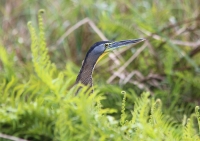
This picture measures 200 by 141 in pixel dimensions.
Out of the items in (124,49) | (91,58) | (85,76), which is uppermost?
(124,49)

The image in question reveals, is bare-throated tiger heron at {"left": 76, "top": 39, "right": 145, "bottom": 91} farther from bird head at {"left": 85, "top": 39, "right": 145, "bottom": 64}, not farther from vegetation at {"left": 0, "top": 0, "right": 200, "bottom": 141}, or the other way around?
vegetation at {"left": 0, "top": 0, "right": 200, "bottom": 141}

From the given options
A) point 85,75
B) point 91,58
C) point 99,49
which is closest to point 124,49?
point 99,49

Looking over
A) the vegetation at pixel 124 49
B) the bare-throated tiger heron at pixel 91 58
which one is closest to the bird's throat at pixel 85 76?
the bare-throated tiger heron at pixel 91 58

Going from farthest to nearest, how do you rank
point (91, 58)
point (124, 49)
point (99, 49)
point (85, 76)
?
point (124, 49) < point (99, 49) < point (91, 58) < point (85, 76)

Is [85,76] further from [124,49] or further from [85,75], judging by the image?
[124,49]

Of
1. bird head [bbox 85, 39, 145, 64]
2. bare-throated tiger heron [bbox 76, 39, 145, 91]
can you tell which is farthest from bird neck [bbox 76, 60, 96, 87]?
bird head [bbox 85, 39, 145, 64]

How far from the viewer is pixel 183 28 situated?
4906 mm

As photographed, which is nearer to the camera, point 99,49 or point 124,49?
point 99,49

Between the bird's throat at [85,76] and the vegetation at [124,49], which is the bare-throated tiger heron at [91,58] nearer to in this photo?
the bird's throat at [85,76]

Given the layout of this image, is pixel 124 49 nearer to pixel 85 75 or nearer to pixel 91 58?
pixel 91 58

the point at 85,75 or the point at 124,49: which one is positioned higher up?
the point at 124,49

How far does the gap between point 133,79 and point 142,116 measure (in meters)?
2.86

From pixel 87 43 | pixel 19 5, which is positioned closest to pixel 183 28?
pixel 87 43

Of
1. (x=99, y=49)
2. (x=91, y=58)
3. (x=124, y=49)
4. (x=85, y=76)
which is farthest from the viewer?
(x=124, y=49)
